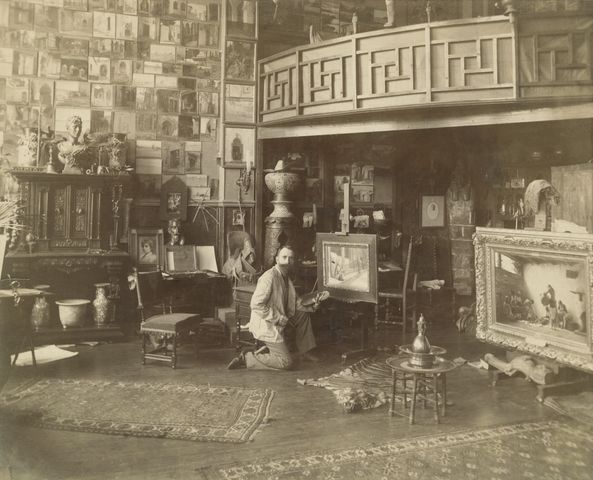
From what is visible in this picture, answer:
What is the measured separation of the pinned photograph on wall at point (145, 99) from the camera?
784 cm

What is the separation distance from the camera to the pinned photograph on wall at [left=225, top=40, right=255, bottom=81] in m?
8.24

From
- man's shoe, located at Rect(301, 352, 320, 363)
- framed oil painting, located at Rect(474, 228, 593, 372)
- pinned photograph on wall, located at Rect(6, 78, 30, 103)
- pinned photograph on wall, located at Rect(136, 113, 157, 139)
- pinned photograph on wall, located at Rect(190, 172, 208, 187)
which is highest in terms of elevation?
pinned photograph on wall, located at Rect(6, 78, 30, 103)

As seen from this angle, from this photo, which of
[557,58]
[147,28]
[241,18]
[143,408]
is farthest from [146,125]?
[557,58]

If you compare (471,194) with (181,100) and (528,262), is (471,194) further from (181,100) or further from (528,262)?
(181,100)

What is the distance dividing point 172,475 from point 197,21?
21.9 ft

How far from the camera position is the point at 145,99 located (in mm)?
7863

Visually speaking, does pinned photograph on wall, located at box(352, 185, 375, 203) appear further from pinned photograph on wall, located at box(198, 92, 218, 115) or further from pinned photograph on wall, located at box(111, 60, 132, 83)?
pinned photograph on wall, located at box(111, 60, 132, 83)

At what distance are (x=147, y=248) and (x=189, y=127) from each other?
192 centimetres

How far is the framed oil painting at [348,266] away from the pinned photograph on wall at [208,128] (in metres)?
2.67

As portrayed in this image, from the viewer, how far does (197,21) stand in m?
8.09

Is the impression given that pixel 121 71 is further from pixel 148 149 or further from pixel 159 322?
pixel 159 322

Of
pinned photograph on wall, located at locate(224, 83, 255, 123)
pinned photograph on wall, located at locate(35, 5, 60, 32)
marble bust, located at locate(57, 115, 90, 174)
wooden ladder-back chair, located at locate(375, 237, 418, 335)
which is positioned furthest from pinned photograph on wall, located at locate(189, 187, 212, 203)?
wooden ladder-back chair, located at locate(375, 237, 418, 335)

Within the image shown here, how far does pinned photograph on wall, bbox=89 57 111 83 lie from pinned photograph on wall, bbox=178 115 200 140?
1168mm

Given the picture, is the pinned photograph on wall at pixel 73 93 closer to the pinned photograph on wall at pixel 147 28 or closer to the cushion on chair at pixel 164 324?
the pinned photograph on wall at pixel 147 28
